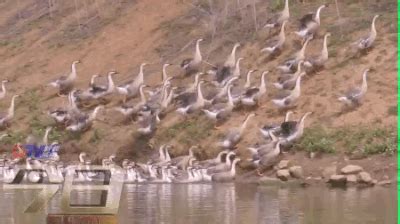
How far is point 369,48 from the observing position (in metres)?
27.5

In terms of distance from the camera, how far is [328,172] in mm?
22000

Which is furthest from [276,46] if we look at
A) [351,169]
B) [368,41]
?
[351,169]

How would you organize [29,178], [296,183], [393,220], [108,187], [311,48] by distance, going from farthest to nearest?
[311,48], [29,178], [296,183], [393,220], [108,187]

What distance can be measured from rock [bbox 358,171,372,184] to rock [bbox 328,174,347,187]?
0.37 meters

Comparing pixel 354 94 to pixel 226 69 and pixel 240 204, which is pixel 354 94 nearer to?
pixel 226 69

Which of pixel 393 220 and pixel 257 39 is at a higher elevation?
pixel 257 39

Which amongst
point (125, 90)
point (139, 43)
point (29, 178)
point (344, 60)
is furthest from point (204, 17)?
point (29, 178)

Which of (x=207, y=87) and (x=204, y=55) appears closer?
(x=207, y=87)

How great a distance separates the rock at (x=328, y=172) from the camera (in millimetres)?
21859

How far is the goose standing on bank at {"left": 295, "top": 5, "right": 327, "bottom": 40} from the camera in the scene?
29.6m

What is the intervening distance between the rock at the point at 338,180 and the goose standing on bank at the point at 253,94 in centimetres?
585

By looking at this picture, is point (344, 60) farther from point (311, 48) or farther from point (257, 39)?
point (257, 39)

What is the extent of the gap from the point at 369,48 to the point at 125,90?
811 cm

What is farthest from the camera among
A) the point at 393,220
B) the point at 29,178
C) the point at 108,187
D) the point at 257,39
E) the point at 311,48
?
the point at 257,39
